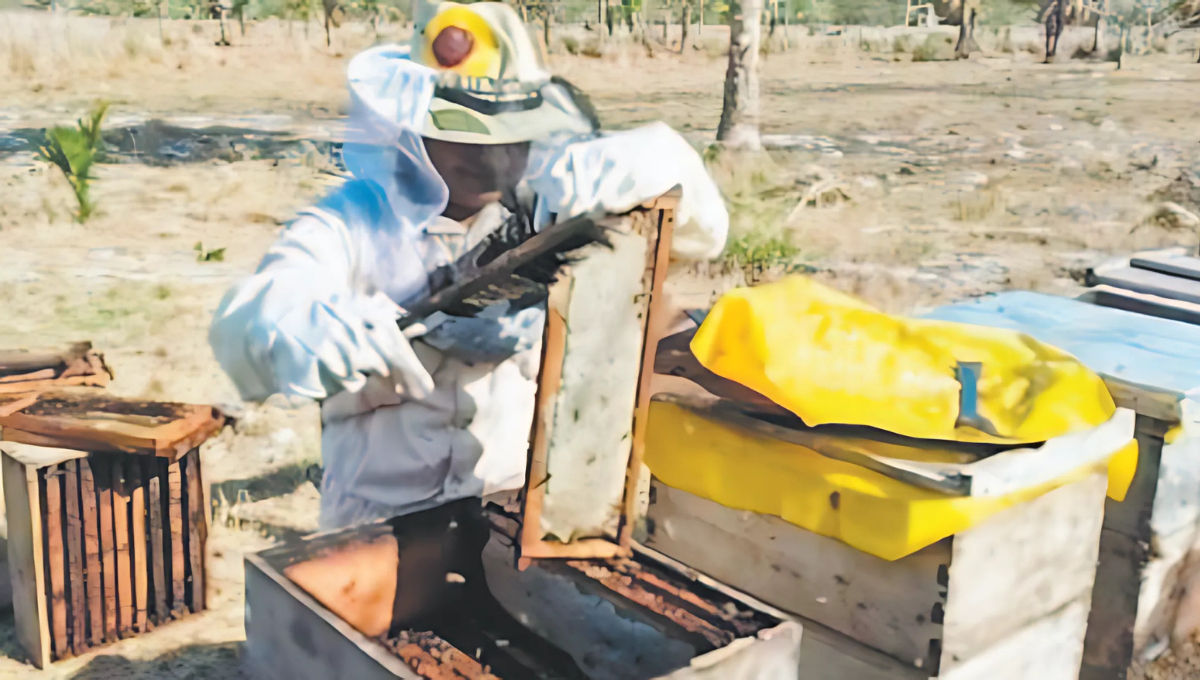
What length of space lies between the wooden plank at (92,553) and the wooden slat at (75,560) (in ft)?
0.04

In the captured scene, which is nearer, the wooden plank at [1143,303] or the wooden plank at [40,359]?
the wooden plank at [1143,303]

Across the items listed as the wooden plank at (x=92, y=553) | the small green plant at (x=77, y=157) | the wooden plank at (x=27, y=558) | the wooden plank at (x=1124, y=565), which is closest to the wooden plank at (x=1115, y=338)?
the wooden plank at (x=1124, y=565)

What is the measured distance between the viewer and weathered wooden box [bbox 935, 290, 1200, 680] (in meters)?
2.46

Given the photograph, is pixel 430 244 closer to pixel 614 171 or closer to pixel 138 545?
pixel 614 171

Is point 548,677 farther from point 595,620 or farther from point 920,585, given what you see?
point 920,585

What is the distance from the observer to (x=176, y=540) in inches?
124

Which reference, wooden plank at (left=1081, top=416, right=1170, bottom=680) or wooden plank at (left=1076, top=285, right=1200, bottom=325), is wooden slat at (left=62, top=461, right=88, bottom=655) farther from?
wooden plank at (left=1076, top=285, right=1200, bottom=325)

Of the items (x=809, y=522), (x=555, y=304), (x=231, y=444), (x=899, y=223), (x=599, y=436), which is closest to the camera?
(x=555, y=304)

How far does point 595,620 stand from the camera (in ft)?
5.84

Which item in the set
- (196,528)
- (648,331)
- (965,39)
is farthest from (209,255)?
(965,39)

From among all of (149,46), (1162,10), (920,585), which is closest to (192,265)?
(920,585)

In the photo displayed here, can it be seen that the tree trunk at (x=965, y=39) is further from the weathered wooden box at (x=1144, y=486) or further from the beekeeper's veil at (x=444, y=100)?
the beekeeper's veil at (x=444, y=100)

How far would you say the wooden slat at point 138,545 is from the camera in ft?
9.85

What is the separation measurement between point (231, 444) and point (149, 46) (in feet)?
41.3
